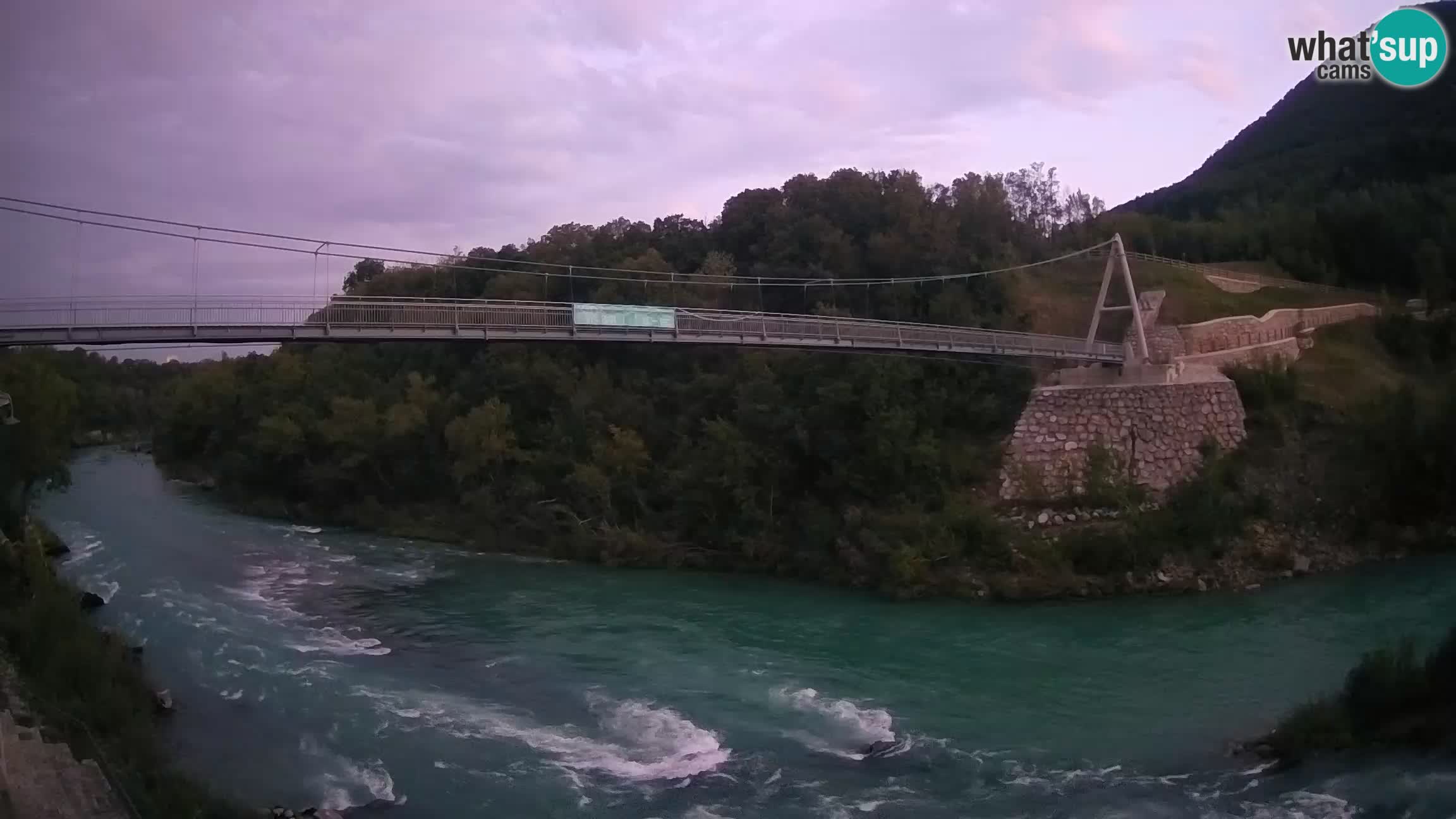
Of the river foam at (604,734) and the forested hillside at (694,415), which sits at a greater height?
the forested hillside at (694,415)

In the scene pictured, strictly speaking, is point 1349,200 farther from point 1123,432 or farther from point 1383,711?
point 1383,711

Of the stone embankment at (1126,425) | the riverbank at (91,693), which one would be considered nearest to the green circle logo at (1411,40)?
the stone embankment at (1126,425)

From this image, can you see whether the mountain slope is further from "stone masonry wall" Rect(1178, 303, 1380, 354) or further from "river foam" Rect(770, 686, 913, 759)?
"river foam" Rect(770, 686, 913, 759)

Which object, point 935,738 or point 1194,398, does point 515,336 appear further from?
point 1194,398

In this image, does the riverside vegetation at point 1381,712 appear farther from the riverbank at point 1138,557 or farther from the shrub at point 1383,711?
the riverbank at point 1138,557

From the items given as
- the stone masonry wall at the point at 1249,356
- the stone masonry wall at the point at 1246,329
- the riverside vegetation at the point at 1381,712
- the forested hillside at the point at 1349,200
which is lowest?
the riverside vegetation at the point at 1381,712

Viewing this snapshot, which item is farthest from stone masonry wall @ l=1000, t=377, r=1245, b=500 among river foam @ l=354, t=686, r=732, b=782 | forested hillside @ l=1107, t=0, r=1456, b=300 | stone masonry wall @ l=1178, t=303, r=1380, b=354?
river foam @ l=354, t=686, r=732, b=782
